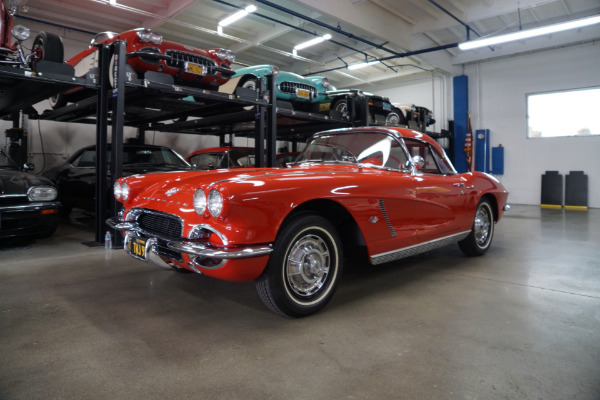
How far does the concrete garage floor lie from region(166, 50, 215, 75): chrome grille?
265 centimetres

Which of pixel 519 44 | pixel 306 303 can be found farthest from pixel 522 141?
pixel 306 303

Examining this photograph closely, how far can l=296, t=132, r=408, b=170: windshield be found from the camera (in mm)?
3174

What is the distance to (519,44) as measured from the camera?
38.8ft

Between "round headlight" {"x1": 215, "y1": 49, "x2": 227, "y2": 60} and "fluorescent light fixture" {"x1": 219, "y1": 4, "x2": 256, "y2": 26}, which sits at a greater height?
"fluorescent light fixture" {"x1": 219, "y1": 4, "x2": 256, "y2": 26}

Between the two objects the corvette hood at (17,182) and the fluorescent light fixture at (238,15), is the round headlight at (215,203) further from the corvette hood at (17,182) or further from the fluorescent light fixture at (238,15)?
the fluorescent light fixture at (238,15)

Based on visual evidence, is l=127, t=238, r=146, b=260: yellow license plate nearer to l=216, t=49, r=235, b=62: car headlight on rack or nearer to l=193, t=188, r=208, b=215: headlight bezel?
l=193, t=188, r=208, b=215: headlight bezel

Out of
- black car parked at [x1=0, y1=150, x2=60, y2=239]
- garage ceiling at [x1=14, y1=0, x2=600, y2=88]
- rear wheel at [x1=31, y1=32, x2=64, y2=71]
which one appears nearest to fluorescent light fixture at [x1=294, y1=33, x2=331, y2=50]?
garage ceiling at [x1=14, y1=0, x2=600, y2=88]

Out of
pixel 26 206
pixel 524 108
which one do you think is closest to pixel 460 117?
pixel 524 108

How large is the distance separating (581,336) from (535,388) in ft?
2.58

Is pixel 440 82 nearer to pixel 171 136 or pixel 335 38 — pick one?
pixel 335 38

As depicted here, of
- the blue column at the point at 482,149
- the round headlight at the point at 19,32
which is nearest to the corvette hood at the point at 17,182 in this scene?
the round headlight at the point at 19,32

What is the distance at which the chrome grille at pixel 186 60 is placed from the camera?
188 inches

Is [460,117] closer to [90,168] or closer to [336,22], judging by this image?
[336,22]

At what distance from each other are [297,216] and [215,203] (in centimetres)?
51
